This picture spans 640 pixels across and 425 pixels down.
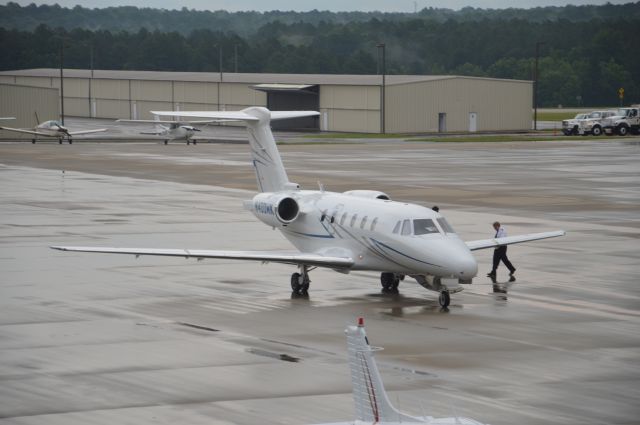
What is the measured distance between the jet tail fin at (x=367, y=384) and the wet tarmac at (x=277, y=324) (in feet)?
21.9

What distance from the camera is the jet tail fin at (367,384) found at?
12.2 meters

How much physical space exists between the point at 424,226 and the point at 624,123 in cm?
9191

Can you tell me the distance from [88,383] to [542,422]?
798cm

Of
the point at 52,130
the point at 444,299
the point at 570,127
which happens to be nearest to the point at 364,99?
the point at 570,127

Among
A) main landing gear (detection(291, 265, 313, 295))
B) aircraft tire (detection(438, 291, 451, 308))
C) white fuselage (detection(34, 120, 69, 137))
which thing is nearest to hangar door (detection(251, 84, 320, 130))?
white fuselage (detection(34, 120, 69, 137))

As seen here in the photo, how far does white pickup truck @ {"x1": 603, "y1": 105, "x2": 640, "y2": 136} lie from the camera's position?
116438 millimetres

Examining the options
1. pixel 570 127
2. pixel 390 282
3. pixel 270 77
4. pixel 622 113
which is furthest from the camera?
pixel 270 77

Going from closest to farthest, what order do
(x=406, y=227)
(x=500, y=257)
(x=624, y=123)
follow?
(x=406, y=227) < (x=500, y=257) < (x=624, y=123)

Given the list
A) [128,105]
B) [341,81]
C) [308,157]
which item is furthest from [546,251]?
[128,105]

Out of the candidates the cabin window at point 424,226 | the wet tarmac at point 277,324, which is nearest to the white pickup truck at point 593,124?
the wet tarmac at point 277,324

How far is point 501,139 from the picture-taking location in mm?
106125

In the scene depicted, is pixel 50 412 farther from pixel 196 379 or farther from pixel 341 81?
pixel 341 81

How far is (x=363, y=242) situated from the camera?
29.8m

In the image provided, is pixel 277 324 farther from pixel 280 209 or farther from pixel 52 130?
pixel 52 130
